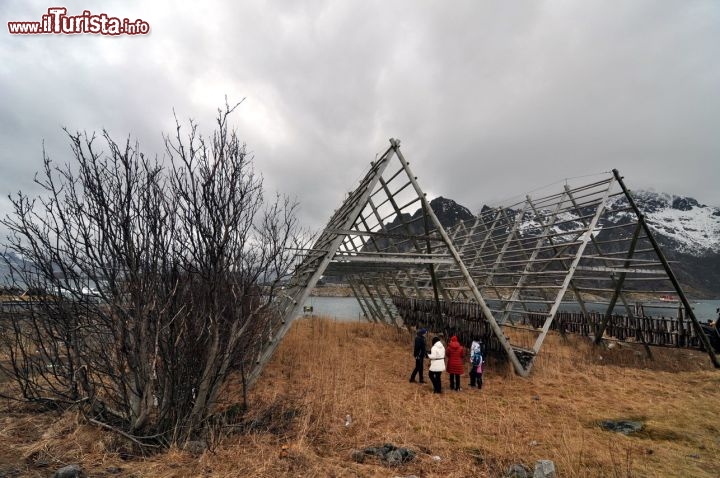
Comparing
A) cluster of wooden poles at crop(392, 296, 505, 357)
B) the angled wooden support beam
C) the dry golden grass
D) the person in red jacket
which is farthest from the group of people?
the angled wooden support beam

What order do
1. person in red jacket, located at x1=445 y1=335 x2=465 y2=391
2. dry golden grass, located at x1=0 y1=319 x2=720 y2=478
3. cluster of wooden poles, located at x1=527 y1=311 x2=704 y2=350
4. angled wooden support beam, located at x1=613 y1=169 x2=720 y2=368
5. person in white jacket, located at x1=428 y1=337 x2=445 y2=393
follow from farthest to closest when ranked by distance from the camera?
cluster of wooden poles, located at x1=527 y1=311 x2=704 y2=350, angled wooden support beam, located at x1=613 y1=169 x2=720 y2=368, person in red jacket, located at x1=445 y1=335 x2=465 y2=391, person in white jacket, located at x1=428 y1=337 x2=445 y2=393, dry golden grass, located at x1=0 y1=319 x2=720 y2=478

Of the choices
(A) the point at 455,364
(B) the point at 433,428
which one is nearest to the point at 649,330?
(A) the point at 455,364

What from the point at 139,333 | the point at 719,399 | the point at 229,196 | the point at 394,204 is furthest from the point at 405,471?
the point at 719,399

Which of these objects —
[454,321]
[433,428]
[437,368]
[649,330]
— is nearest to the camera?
[433,428]

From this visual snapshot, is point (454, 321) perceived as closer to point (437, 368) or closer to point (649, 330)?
point (437, 368)

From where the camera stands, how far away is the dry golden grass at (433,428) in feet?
14.2

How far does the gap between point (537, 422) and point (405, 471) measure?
3.02 metres

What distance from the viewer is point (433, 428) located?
230 inches

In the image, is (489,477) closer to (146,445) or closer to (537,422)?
(537,422)

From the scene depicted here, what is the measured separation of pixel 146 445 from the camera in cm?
441

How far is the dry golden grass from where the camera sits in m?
4.32

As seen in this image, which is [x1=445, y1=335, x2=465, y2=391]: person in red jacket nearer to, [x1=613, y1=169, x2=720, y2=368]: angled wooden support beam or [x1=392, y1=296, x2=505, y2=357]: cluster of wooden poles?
[x1=392, y1=296, x2=505, y2=357]: cluster of wooden poles

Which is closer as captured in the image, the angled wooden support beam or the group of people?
the group of people

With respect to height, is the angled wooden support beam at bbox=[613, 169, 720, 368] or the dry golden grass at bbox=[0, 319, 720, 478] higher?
the angled wooden support beam at bbox=[613, 169, 720, 368]
